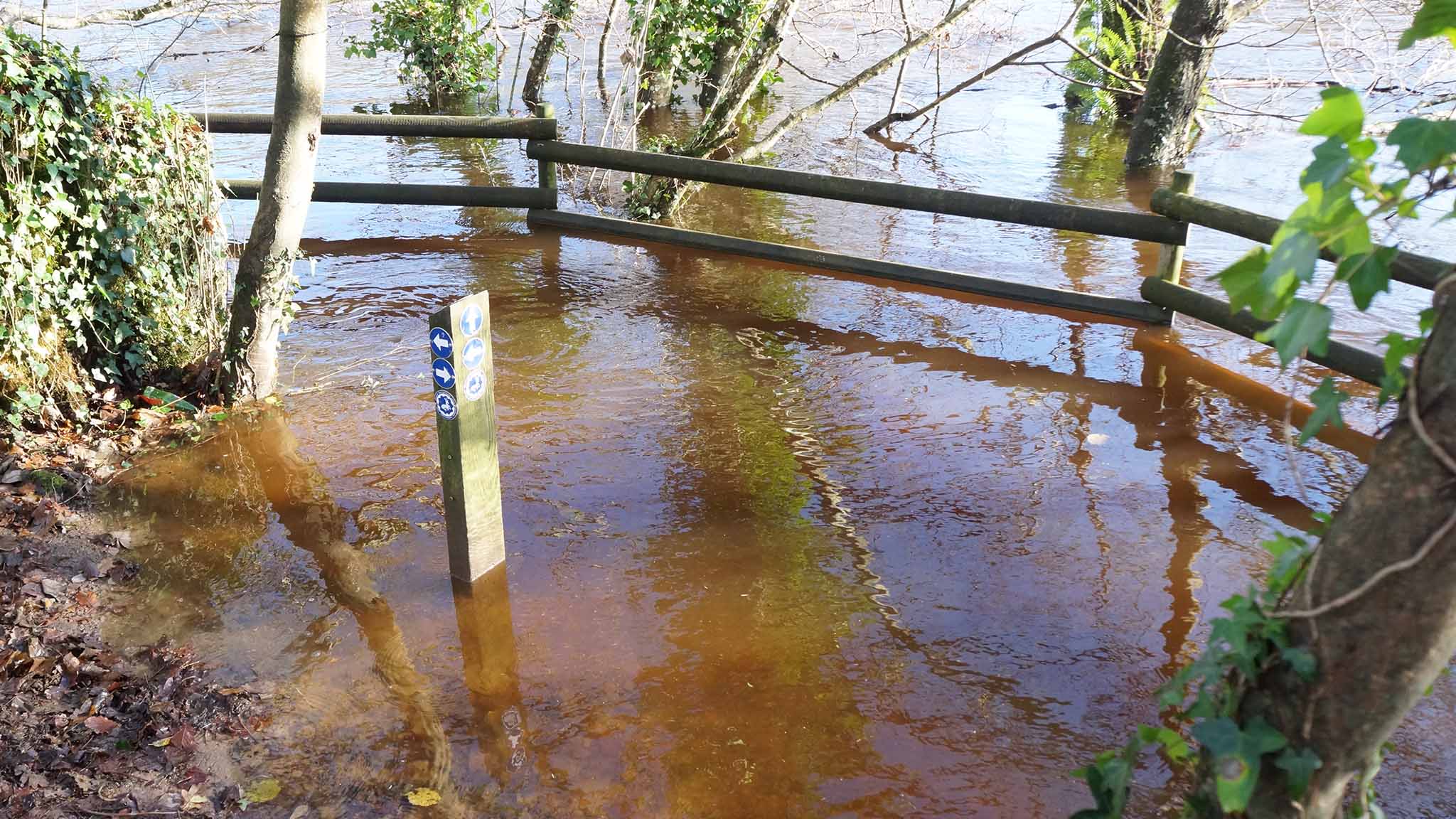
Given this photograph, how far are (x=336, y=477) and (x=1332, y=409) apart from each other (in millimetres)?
4528

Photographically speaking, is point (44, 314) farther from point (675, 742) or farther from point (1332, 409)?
point (1332, 409)

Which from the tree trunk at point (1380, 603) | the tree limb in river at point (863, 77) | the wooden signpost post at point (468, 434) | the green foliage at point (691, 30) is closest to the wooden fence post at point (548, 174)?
the tree limb in river at point (863, 77)

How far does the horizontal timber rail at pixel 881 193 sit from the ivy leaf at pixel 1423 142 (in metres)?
5.47

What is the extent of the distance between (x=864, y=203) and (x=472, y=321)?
4.67m

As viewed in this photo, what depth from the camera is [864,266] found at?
816 cm

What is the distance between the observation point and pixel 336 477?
16.8 ft

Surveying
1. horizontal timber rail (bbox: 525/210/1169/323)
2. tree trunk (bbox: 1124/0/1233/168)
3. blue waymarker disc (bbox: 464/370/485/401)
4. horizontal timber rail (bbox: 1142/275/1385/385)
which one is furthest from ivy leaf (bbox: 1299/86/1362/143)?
tree trunk (bbox: 1124/0/1233/168)

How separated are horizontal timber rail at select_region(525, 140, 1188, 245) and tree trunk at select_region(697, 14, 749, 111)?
1.78m

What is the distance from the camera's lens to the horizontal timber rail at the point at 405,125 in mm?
8602

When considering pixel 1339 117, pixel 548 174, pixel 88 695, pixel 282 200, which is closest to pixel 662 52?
pixel 548 174

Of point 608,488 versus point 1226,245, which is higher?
point 1226,245

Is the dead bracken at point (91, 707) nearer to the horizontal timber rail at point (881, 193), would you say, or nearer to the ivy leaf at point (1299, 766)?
the ivy leaf at point (1299, 766)

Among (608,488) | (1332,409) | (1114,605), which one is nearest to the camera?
(1332,409)

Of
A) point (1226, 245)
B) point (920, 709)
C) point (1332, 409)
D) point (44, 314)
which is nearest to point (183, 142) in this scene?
point (44, 314)
